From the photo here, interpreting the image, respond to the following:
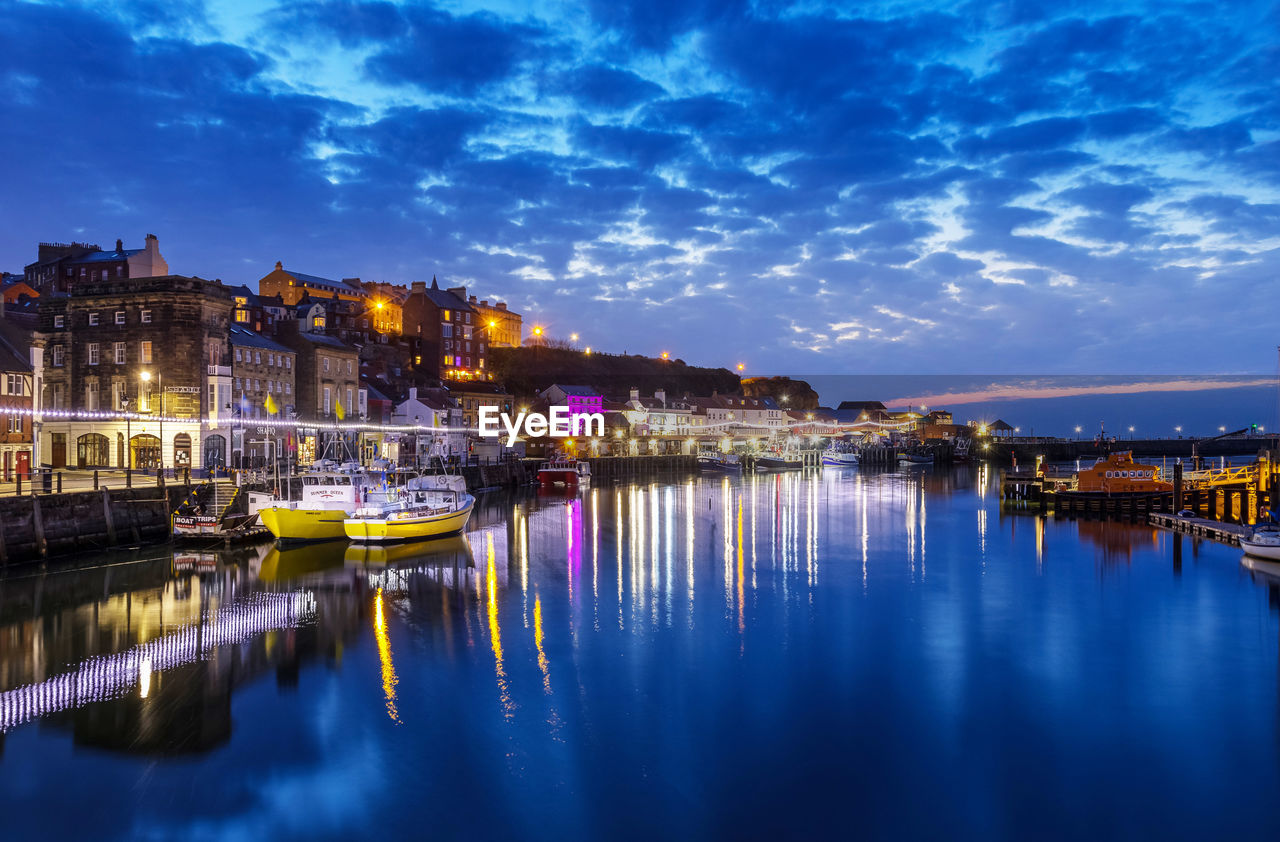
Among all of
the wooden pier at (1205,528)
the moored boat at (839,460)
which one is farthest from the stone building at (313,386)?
the moored boat at (839,460)

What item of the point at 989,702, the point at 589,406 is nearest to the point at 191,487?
the point at 989,702

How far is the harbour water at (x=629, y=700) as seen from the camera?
40.8 ft

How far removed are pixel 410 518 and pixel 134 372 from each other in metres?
22.4

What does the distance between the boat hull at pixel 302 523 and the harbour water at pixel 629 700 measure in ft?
4.97

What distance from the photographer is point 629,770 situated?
45.0 feet

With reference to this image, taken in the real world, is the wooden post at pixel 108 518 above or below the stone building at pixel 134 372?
below

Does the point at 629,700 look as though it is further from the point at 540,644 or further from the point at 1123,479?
the point at 1123,479

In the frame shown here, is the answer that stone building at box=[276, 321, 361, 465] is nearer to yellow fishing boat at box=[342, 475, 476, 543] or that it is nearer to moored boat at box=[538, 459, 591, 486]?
moored boat at box=[538, 459, 591, 486]

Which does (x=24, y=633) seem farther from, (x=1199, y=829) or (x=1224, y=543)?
(x=1224, y=543)

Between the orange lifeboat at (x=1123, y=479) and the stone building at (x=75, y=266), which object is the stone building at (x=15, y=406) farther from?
the orange lifeboat at (x=1123, y=479)

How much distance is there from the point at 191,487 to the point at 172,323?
44.1 feet

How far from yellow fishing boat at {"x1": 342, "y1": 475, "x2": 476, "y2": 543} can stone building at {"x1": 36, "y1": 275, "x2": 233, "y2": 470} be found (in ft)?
50.1

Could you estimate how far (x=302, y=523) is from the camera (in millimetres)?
34656

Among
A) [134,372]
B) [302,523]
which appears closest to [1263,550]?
[302,523]
